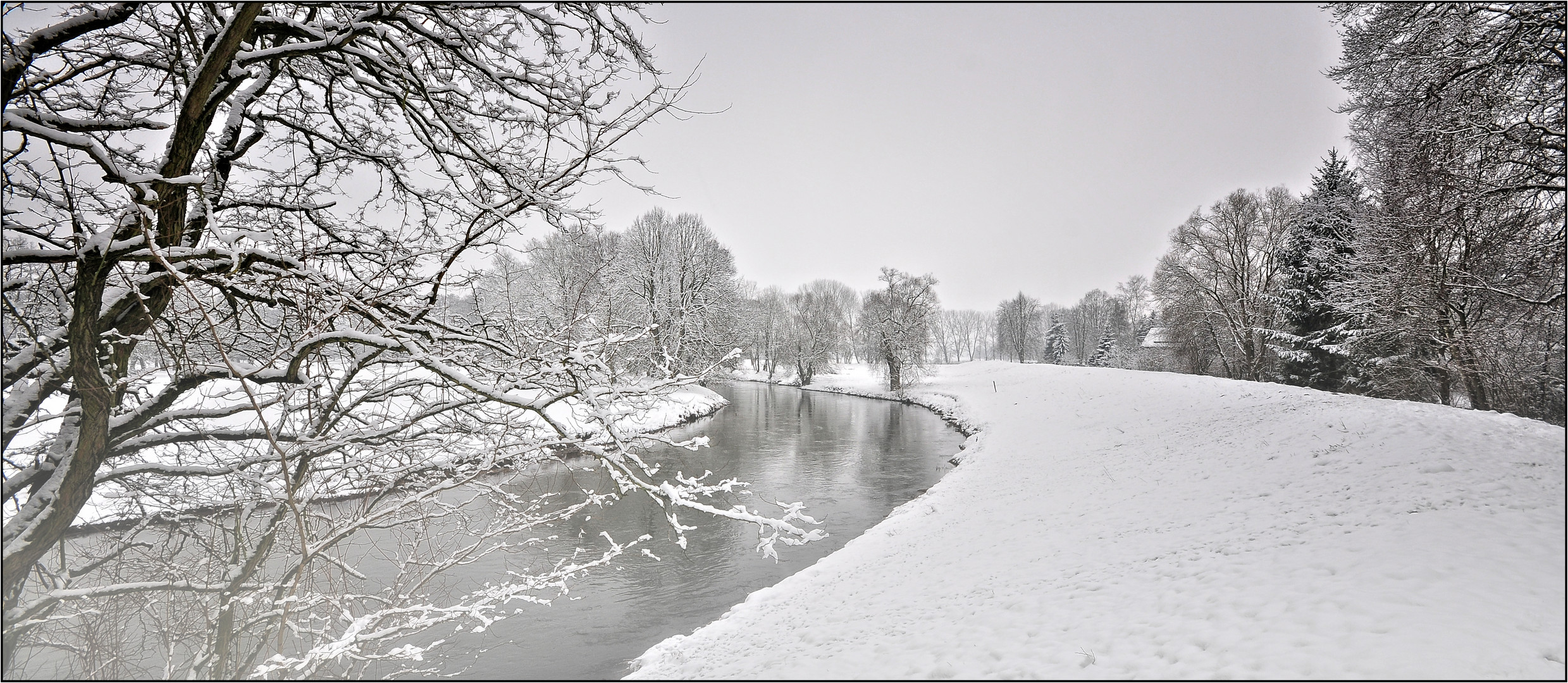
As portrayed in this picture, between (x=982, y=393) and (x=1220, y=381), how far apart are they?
456 inches

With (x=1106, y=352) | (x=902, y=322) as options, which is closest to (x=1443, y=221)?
(x=902, y=322)

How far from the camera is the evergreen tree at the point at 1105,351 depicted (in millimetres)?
48906

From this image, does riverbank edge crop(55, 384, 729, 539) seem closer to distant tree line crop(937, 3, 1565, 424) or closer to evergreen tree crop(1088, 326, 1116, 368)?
distant tree line crop(937, 3, 1565, 424)

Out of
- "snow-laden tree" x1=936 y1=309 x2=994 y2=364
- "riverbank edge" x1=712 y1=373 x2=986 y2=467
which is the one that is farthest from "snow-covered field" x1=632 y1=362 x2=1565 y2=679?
"snow-laden tree" x1=936 y1=309 x2=994 y2=364

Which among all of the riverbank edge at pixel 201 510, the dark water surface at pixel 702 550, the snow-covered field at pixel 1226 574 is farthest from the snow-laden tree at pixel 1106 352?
the riverbank edge at pixel 201 510

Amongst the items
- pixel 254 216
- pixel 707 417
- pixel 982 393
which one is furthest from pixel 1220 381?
pixel 254 216

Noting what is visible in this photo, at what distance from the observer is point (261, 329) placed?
2.69 metres

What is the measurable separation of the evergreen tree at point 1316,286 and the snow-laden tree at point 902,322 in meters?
17.6

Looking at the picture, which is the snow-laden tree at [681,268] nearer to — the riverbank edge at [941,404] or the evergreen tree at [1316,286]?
the riverbank edge at [941,404]

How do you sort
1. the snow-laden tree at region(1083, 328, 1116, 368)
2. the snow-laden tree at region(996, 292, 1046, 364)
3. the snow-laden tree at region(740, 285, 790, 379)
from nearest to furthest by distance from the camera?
the snow-laden tree at region(740, 285, 790, 379) → the snow-laden tree at region(1083, 328, 1116, 368) → the snow-laden tree at region(996, 292, 1046, 364)

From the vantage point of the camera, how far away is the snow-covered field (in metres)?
4.15

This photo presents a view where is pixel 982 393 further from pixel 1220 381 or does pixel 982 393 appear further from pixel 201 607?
pixel 201 607

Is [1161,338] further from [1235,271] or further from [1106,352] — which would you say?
[1235,271]

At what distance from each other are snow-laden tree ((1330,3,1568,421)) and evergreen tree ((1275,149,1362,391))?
342 inches
